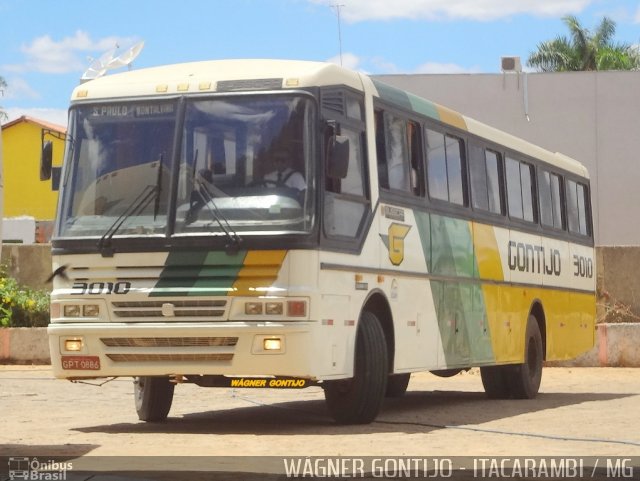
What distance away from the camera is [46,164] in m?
14.6

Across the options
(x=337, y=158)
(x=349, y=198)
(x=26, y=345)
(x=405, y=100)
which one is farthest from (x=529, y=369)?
(x=26, y=345)

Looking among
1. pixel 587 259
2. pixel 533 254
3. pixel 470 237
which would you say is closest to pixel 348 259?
pixel 470 237

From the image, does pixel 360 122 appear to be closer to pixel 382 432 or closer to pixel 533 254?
pixel 382 432

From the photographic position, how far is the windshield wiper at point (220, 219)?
42.4 ft

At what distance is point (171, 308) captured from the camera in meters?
13.1

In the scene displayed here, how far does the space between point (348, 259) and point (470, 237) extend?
13.0 ft

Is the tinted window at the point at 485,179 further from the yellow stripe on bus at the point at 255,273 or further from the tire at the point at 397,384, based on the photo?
the yellow stripe on bus at the point at 255,273

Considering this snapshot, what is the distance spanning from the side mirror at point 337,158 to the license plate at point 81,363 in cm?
256

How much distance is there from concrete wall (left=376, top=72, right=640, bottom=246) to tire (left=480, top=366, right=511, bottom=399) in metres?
30.6

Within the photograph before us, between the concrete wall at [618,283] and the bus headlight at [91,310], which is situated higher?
the concrete wall at [618,283]

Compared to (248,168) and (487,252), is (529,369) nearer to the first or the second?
(487,252)

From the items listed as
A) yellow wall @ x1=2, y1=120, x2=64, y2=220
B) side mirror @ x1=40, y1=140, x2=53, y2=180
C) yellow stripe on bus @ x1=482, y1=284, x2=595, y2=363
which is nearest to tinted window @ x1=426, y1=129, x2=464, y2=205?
yellow stripe on bus @ x1=482, y1=284, x2=595, y2=363

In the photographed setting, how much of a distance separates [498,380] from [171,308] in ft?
24.5

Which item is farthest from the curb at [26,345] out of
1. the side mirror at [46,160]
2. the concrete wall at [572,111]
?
the concrete wall at [572,111]
